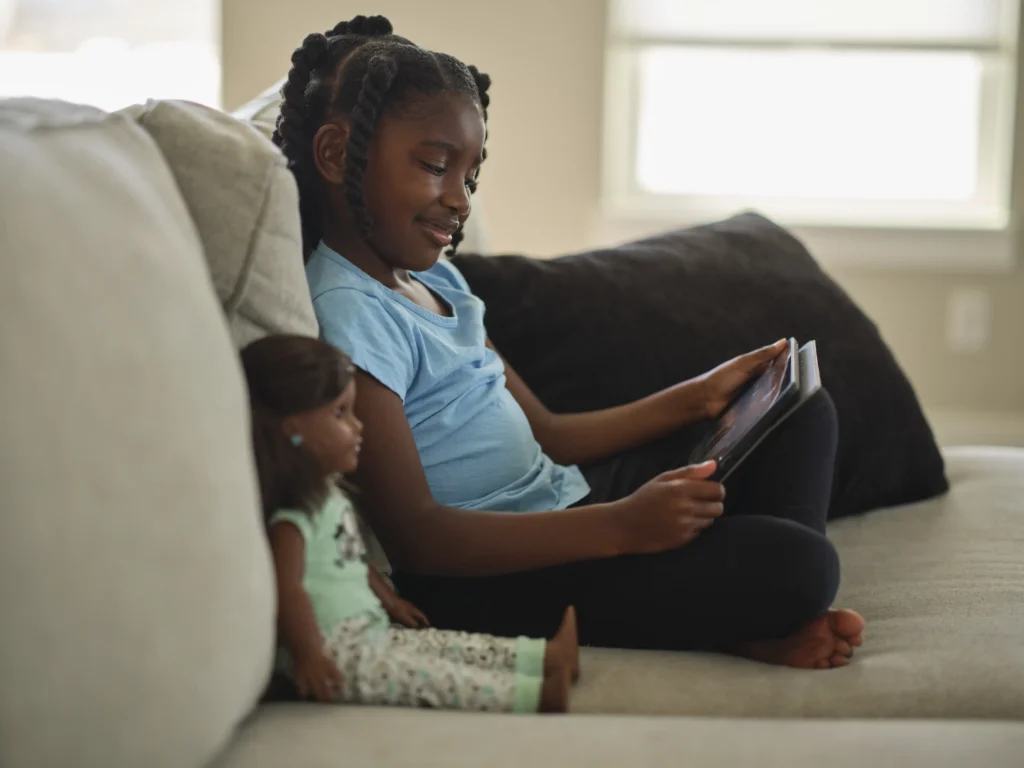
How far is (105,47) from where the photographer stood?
284 cm

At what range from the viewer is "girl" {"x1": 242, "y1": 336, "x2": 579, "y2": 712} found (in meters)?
0.87

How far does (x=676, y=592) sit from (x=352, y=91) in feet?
1.88

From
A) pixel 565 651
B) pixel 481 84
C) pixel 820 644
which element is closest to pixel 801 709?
pixel 820 644

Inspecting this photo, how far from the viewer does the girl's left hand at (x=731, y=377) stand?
136cm

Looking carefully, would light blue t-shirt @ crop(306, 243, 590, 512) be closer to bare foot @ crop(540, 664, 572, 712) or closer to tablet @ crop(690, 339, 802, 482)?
tablet @ crop(690, 339, 802, 482)

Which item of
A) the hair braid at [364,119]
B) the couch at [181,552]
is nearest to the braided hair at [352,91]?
the hair braid at [364,119]

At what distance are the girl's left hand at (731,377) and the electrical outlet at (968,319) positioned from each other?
1704 mm

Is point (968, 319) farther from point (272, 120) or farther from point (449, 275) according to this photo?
point (272, 120)

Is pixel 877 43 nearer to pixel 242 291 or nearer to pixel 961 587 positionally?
pixel 961 587

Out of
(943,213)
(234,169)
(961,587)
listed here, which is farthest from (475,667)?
(943,213)

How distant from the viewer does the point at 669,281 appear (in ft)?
5.07

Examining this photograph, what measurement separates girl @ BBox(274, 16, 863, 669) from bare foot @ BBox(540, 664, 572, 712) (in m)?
0.17

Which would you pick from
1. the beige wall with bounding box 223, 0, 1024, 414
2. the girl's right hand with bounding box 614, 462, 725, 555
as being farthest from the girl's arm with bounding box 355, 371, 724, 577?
the beige wall with bounding box 223, 0, 1024, 414

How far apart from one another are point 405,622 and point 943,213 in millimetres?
2287
